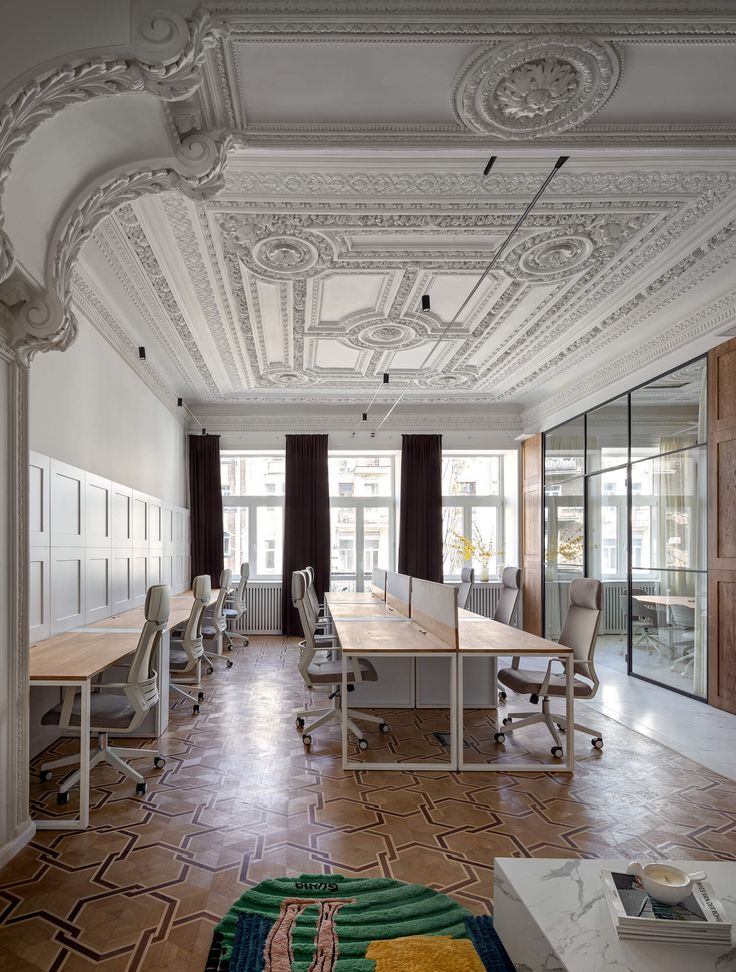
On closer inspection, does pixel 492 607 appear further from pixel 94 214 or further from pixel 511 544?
pixel 94 214

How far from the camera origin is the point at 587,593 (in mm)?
4500

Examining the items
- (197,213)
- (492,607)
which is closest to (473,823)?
(197,213)

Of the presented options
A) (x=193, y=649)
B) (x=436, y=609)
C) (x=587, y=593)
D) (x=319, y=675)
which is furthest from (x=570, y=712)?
(x=193, y=649)

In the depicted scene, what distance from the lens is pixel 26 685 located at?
118 inches

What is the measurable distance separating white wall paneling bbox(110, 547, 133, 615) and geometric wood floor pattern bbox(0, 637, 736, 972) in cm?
161

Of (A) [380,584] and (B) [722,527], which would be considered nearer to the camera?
(B) [722,527]

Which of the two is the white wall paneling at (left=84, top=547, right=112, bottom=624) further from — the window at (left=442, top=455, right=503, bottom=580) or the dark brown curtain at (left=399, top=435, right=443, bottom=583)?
the window at (left=442, top=455, right=503, bottom=580)

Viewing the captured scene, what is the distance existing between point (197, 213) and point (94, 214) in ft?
4.28

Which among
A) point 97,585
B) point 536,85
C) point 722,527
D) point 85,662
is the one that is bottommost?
point 85,662

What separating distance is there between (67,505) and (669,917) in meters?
4.21

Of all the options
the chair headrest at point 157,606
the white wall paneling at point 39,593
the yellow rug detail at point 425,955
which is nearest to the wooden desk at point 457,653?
the chair headrest at point 157,606

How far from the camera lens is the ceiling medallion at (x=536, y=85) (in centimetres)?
267

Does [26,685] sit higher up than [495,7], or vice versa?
[495,7]

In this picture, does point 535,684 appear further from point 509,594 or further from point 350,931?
point 350,931
